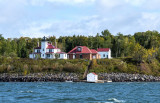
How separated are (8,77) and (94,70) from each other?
26.4 m

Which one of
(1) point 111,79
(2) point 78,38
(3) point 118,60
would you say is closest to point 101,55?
(3) point 118,60

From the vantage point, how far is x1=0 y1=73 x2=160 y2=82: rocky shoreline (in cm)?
7925

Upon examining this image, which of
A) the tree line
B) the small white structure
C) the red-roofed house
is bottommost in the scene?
the small white structure

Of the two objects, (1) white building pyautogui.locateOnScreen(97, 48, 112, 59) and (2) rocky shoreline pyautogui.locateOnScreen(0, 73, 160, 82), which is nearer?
(2) rocky shoreline pyautogui.locateOnScreen(0, 73, 160, 82)

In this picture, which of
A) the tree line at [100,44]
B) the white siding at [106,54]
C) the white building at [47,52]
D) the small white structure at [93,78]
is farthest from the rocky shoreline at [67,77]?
the tree line at [100,44]

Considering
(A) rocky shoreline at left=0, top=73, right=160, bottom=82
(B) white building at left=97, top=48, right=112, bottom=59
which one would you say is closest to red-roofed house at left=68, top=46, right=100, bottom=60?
(B) white building at left=97, top=48, right=112, bottom=59

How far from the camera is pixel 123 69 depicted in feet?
289

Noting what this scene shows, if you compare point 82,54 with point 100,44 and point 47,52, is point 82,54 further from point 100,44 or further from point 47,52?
point 100,44

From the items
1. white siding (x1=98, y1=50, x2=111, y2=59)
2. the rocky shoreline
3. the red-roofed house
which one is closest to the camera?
the rocky shoreline

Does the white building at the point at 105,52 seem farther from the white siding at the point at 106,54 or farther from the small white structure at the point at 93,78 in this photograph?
the small white structure at the point at 93,78

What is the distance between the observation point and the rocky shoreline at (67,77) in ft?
260

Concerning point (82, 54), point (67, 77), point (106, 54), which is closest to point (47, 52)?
point (82, 54)

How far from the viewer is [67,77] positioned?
80.5 metres

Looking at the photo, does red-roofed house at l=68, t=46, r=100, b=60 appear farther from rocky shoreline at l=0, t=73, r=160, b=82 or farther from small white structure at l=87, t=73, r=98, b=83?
small white structure at l=87, t=73, r=98, b=83
